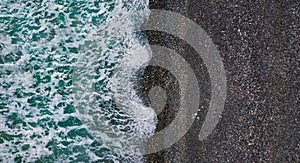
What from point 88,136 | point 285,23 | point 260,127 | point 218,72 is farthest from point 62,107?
point 285,23

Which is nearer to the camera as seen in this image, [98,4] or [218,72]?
[218,72]

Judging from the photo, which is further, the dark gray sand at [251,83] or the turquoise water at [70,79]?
the turquoise water at [70,79]

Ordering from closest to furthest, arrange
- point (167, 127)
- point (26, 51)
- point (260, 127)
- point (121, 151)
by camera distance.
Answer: point (260, 127) → point (167, 127) → point (121, 151) → point (26, 51)

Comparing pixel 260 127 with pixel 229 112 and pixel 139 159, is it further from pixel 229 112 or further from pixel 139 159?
pixel 139 159

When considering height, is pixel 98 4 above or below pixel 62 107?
above
